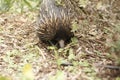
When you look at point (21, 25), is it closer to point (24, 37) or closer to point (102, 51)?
point (24, 37)

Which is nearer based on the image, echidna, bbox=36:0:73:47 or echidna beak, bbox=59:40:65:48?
echidna beak, bbox=59:40:65:48

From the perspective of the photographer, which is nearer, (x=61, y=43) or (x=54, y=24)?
(x=61, y=43)

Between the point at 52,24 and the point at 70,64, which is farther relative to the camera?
the point at 52,24

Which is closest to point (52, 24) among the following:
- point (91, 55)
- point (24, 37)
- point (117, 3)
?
point (24, 37)

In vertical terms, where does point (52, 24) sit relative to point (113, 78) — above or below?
above

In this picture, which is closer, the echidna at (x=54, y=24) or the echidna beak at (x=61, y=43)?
the echidna beak at (x=61, y=43)

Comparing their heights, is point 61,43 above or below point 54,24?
below

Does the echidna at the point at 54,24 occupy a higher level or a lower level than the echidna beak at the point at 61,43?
higher

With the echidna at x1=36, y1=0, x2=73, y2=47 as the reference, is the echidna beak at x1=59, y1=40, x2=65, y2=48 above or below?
below
